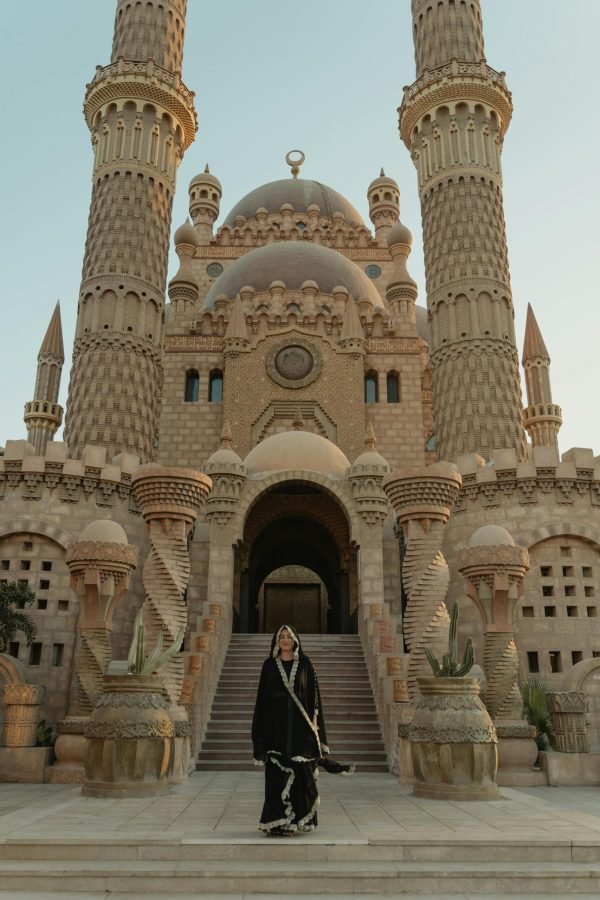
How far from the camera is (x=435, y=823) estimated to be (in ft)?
22.5

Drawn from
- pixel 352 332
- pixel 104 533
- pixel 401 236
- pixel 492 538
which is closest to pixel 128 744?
pixel 104 533

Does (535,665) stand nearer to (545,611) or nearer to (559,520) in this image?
(545,611)

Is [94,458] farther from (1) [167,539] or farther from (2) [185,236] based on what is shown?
(2) [185,236]

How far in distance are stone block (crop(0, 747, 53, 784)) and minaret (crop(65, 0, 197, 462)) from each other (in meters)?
14.1

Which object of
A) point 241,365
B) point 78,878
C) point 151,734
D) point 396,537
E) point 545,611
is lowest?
point 78,878

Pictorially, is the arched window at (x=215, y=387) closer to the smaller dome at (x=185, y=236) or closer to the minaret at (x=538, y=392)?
the smaller dome at (x=185, y=236)

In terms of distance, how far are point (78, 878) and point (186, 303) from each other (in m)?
28.3

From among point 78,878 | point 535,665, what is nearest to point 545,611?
point 535,665

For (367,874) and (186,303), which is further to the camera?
(186,303)

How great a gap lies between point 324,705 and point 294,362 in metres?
15.8

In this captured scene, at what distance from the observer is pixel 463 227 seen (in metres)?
28.9

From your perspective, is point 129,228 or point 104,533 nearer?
point 104,533

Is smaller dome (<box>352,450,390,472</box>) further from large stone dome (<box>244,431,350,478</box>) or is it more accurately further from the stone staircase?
the stone staircase

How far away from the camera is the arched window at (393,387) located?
28109 mm
